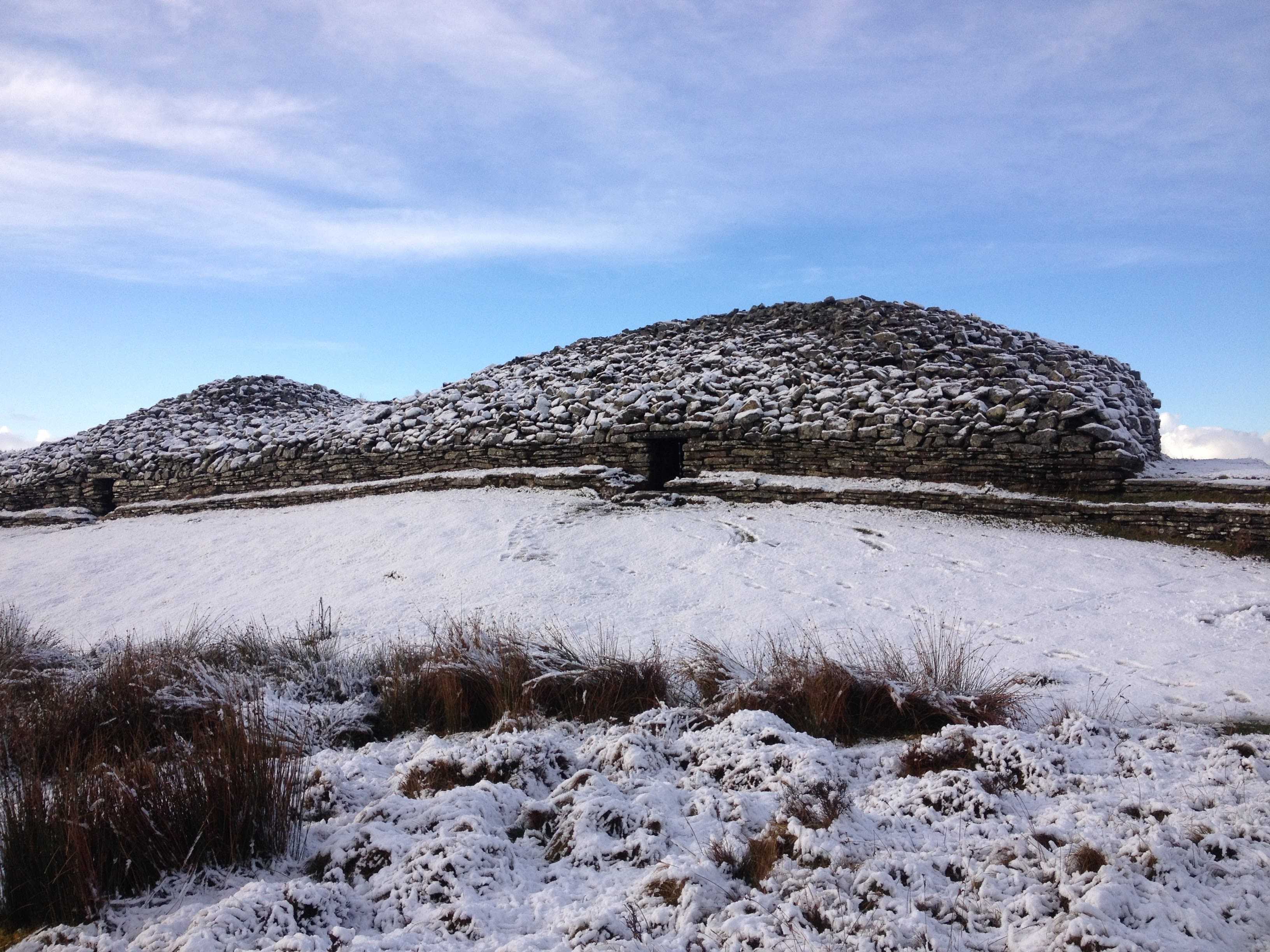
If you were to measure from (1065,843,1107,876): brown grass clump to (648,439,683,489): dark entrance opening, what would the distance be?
9284 millimetres

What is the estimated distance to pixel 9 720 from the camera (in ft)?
12.8

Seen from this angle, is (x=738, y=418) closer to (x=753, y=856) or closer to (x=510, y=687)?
(x=510, y=687)

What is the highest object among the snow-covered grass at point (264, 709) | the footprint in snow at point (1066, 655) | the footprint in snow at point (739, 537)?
the footprint in snow at point (739, 537)

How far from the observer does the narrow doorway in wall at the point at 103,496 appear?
55.9 feet

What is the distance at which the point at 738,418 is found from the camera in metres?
11.5

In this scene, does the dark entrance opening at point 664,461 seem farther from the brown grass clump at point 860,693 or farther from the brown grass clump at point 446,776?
the brown grass clump at point 446,776

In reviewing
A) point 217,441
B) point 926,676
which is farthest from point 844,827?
point 217,441

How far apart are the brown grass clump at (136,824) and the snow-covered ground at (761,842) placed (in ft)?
0.34

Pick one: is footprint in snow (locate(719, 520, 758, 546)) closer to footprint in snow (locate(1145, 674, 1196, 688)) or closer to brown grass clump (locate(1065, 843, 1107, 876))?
footprint in snow (locate(1145, 674, 1196, 688))

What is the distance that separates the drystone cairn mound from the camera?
9.65 m

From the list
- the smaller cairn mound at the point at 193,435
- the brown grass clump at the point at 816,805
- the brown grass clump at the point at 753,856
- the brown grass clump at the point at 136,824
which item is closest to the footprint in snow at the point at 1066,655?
the brown grass clump at the point at 816,805

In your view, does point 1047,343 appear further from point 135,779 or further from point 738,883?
point 135,779

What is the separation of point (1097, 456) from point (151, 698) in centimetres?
964

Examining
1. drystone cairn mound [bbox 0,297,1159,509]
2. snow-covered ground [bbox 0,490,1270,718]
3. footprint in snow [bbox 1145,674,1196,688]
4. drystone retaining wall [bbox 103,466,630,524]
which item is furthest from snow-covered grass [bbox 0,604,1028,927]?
drystone retaining wall [bbox 103,466,630,524]
